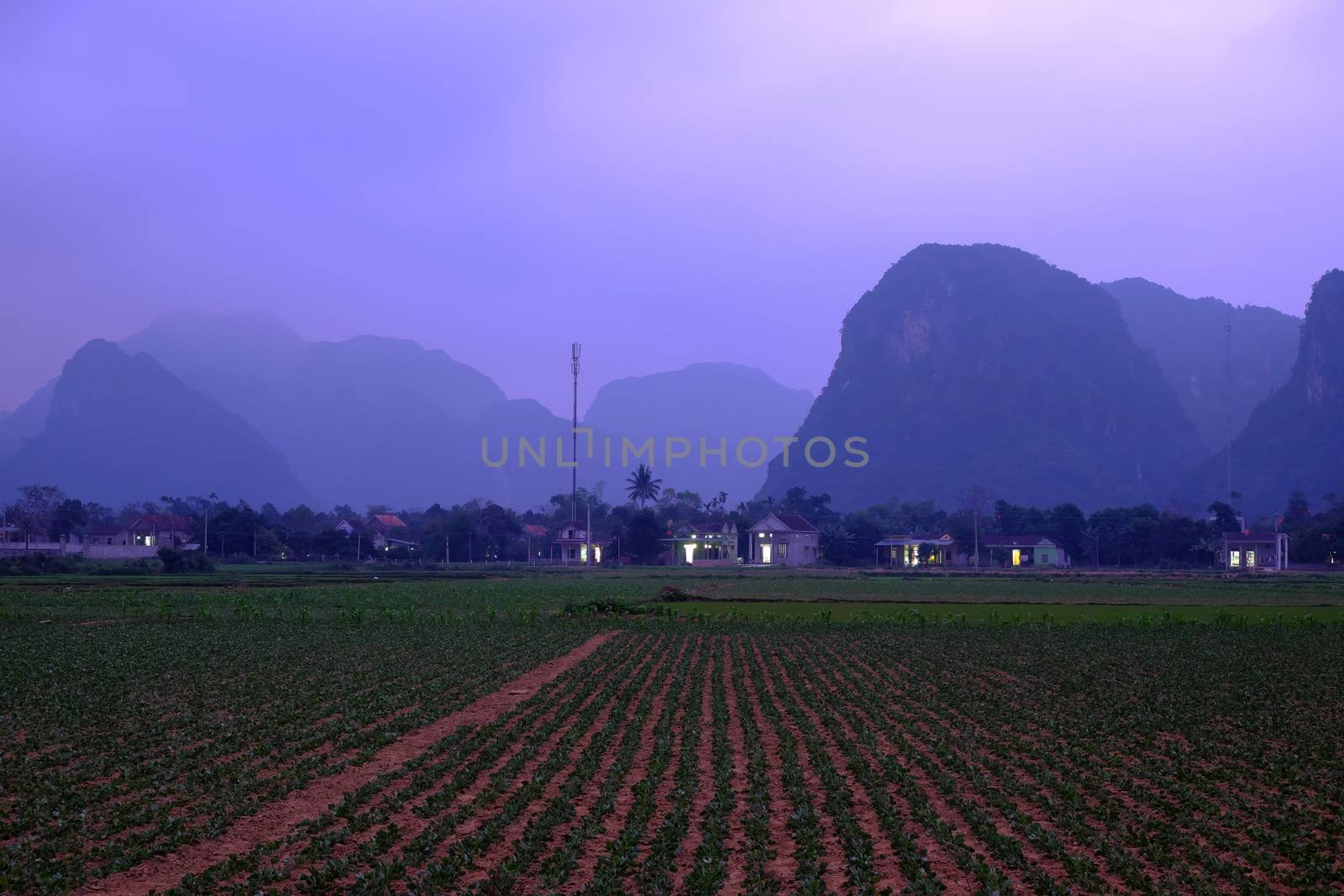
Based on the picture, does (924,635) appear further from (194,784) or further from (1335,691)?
(194,784)

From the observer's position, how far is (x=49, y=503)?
15388 cm

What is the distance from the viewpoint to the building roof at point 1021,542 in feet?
413

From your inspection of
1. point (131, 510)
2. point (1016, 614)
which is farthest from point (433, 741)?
point (131, 510)

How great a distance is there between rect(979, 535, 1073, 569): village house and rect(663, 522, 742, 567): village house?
31182 millimetres

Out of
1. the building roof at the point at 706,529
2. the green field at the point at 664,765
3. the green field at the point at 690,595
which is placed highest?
the building roof at the point at 706,529

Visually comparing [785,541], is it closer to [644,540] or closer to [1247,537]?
[644,540]

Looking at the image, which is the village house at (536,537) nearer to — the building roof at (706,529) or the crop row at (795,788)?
the building roof at (706,529)

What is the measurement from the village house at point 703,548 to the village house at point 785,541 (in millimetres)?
3076

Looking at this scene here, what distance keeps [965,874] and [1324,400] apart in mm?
225465

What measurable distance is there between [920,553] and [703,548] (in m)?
27.5

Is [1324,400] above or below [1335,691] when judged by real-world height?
above

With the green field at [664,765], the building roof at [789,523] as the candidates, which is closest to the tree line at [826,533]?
the building roof at [789,523]

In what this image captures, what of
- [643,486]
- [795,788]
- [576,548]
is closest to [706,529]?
[576,548]

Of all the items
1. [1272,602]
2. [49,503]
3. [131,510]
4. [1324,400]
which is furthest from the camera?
[1324,400]
